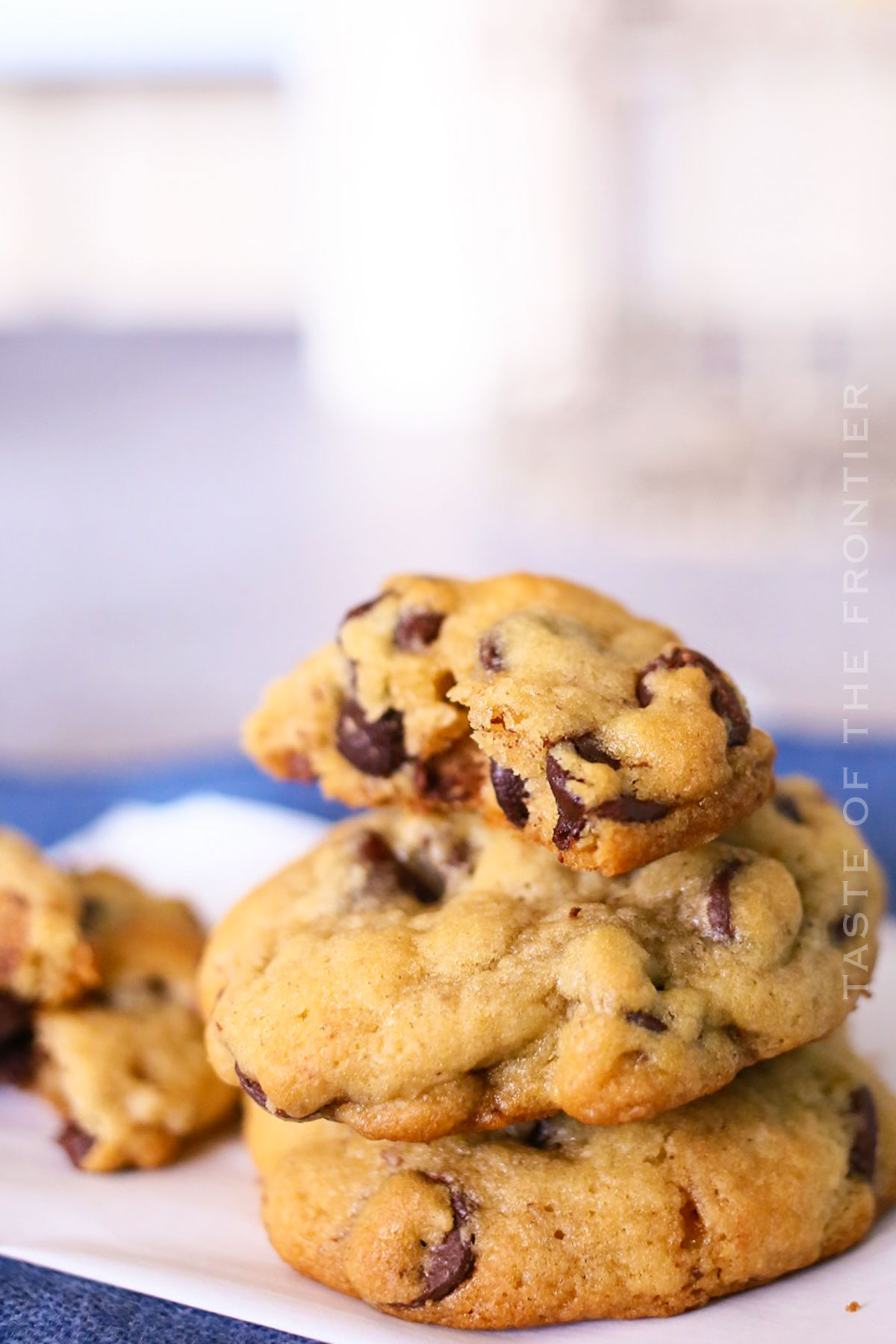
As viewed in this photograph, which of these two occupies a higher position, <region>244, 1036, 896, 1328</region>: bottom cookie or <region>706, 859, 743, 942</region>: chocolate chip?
<region>706, 859, 743, 942</region>: chocolate chip

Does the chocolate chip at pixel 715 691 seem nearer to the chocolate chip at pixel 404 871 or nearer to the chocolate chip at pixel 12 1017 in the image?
the chocolate chip at pixel 404 871

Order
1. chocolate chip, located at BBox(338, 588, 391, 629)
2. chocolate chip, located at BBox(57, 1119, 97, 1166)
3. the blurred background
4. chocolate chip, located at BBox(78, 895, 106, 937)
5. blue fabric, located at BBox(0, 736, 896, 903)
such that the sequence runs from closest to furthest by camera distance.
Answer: chocolate chip, located at BBox(338, 588, 391, 629) < chocolate chip, located at BBox(57, 1119, 97, 1166) < chocolate chip, located at BBox(78, 895, 106, 937) < blue fabric, located at BBox(0, 736, 896, 903) < the blurred background

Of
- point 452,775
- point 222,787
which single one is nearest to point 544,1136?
point 452,775

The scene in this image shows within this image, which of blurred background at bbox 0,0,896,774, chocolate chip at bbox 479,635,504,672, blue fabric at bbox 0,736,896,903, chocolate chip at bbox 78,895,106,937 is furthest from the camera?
blurred background at bbox 0,0,896,774

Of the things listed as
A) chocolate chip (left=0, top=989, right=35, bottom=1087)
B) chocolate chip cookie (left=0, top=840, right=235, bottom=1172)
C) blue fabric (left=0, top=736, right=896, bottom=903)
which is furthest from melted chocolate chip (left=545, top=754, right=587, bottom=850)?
blue fabric (left=0, top=736, right=896, bottom=903)

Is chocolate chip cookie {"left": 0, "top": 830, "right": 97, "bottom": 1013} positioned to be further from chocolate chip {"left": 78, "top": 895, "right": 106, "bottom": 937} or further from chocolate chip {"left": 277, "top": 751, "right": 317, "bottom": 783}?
chocolate chip {"left": 277, "top": 751, "right": 317, "bottom": 783}

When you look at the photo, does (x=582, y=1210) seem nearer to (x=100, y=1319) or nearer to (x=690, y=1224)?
(x=690, y=1224)

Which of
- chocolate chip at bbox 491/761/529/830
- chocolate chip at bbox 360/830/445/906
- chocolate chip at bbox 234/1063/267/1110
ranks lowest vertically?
chocolate chip at bbox 234/1063/267/1110
